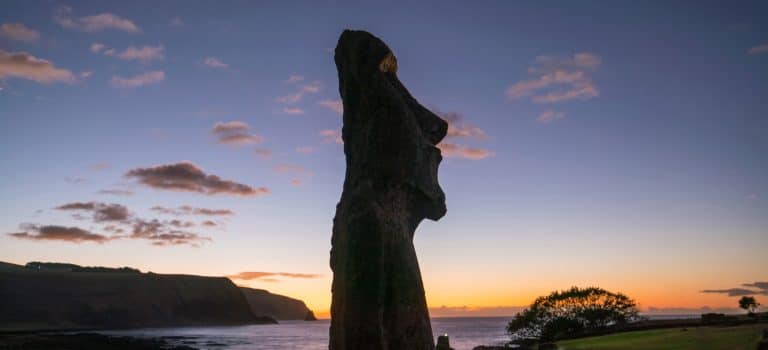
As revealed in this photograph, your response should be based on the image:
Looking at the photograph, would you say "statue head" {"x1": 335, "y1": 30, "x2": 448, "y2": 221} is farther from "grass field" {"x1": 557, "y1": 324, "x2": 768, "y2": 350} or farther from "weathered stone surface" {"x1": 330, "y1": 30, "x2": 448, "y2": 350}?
"grass field" {"x1": 557, "y1": 324, "x2": 768, "y2": 350}

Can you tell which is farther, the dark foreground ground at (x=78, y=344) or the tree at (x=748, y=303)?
the dark foreground ground at (x=78, y=344)

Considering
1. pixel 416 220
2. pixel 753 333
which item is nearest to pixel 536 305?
pixel 753 333

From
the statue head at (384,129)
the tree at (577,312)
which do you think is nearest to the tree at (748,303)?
the tree at (577,312)

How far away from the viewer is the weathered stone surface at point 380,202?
15.8 metres

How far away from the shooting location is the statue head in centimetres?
1722

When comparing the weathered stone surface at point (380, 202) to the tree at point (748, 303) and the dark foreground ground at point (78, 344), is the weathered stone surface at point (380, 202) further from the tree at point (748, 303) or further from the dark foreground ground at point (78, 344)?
the dark foreground ground at point (78, 344)

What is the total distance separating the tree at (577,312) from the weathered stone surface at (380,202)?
124ft

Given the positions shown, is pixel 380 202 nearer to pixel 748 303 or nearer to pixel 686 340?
pixel 686 340

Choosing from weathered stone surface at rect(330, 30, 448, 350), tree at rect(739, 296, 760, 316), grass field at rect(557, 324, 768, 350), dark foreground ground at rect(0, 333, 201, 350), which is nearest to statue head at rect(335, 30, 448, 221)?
weathered stone surface at rect(330, 30, 448, 350)

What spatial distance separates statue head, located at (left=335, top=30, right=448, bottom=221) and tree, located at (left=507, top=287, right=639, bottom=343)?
37540mm

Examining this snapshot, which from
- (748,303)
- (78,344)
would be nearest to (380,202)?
(748,303)

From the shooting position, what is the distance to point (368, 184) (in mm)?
17109

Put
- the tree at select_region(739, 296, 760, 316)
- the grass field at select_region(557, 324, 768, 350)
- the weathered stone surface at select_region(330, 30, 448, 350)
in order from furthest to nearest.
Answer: the tree at select_region(739, 296, 760, 316) → the grass field at select_region(557, 324, 768, 350) → the weathered stone surface at select_region(330, 30, 448, 350)

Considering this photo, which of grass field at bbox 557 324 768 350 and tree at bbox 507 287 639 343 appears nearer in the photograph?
grass field at bbox 557 324 768 350
